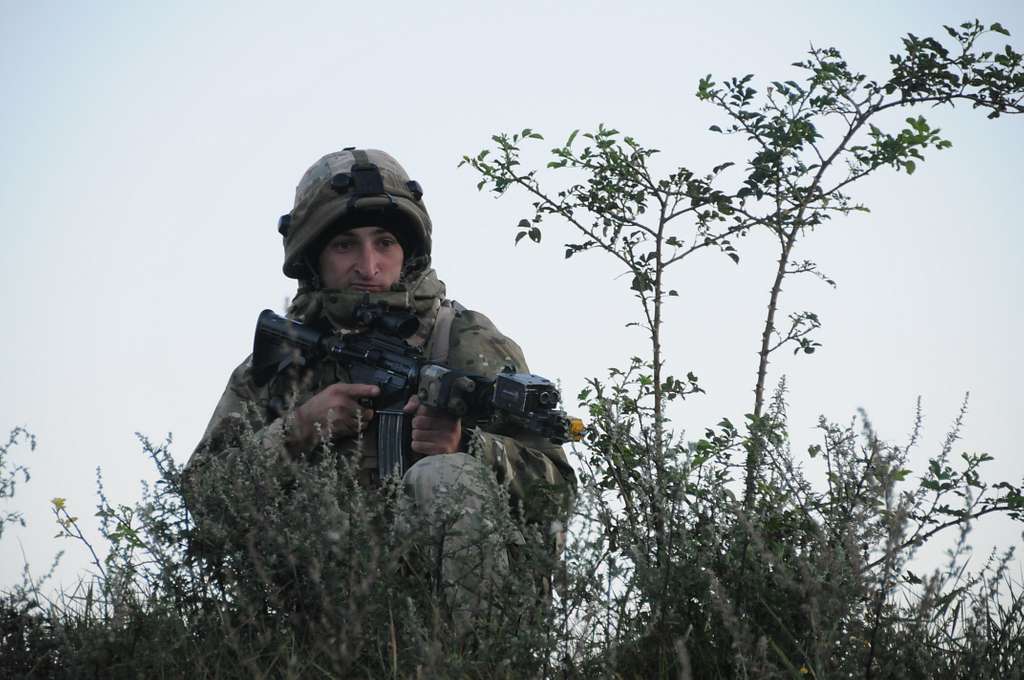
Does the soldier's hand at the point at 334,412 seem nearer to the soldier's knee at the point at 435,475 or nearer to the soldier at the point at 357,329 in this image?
the soldier at the point at 357,329

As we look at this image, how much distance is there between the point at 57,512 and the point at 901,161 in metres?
3.85

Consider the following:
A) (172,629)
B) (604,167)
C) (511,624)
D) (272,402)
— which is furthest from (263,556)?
(604,167)

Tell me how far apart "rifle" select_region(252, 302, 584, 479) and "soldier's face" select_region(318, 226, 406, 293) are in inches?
8.1

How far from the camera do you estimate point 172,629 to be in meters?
3.49

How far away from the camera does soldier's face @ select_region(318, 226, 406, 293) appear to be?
4746 millimetres

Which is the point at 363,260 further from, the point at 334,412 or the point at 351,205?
the point at 334,412

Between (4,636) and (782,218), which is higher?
(782,218)

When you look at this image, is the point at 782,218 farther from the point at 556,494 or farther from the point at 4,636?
the point at 4,636

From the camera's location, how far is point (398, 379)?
4.36 meters

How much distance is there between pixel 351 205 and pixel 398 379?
2.86 feet

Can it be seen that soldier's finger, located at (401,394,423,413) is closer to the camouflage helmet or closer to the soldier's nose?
the soldier's nose

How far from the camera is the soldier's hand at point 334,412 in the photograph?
4297 millimetres

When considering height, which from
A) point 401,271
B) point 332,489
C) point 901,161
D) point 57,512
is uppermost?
point 901,161

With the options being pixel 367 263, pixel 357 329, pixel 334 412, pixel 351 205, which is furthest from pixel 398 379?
pixel 351 205
